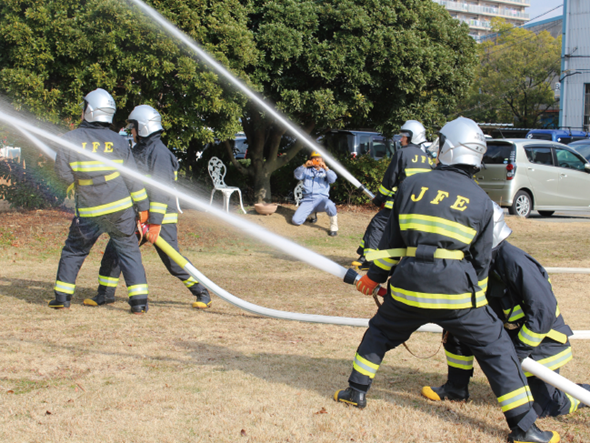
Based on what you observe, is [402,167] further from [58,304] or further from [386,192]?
[58,304]

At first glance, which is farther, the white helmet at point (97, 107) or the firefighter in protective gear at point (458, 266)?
the white helmet at point (97, 107)

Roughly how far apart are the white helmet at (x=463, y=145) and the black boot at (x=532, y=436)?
4.50 feet

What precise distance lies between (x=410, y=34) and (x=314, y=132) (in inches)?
Answer: 119

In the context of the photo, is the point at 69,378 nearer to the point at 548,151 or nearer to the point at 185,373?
the point at 185,373

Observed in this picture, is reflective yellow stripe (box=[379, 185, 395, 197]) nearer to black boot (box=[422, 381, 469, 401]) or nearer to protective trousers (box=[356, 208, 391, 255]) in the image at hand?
protective trousers (box=[356, 208, 391, 255])

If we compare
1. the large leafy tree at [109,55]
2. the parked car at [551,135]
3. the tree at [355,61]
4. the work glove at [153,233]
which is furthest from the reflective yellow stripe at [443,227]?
the parked car at [551,135]

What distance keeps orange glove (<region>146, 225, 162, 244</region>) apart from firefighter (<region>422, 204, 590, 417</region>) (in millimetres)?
2726

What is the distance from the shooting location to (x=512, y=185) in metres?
12.3

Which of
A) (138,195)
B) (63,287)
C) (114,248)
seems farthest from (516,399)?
(63,287)

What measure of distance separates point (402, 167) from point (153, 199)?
2947 mm

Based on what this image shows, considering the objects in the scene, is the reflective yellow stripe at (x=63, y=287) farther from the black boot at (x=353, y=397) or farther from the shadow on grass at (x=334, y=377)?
the black boot at (x=353, y=397)

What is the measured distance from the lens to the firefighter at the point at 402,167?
21.8 feet

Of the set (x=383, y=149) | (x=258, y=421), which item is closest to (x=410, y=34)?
(x=383, y=149)

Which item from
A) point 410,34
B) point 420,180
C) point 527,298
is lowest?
point 527,298
